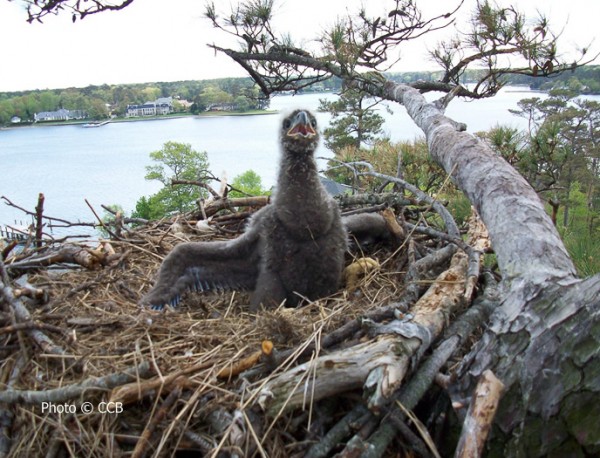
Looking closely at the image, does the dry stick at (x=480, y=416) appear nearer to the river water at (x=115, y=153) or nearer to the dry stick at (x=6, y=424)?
the dry stick at (x=6, y=424)

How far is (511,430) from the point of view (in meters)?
1.37

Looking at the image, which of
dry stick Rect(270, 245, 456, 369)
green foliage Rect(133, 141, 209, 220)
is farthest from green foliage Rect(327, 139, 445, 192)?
green foliage Rect(133, 141, 209, 220)

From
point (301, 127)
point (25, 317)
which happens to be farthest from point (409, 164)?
point (25, 317)

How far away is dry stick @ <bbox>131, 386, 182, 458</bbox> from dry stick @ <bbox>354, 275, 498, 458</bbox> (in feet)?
2.13

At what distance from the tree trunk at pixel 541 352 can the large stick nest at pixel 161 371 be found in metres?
0.39

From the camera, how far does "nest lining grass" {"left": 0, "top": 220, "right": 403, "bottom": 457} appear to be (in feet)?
5.20

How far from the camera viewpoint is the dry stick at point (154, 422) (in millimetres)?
1511

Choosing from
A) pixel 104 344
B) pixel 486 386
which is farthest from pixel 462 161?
pixel 104 344

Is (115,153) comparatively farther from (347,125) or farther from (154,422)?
(154,422)

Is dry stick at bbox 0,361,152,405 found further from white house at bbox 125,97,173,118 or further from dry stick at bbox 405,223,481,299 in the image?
white house at bbox 125,97,173,118

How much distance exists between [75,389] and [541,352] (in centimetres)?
148

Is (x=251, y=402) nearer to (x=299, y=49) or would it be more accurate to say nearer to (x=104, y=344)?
(x=104, y=344)

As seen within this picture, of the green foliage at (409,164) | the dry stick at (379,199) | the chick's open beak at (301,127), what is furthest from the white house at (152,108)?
the chick's open beak at (301,127)

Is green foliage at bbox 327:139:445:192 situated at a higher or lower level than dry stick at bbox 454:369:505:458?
higher
